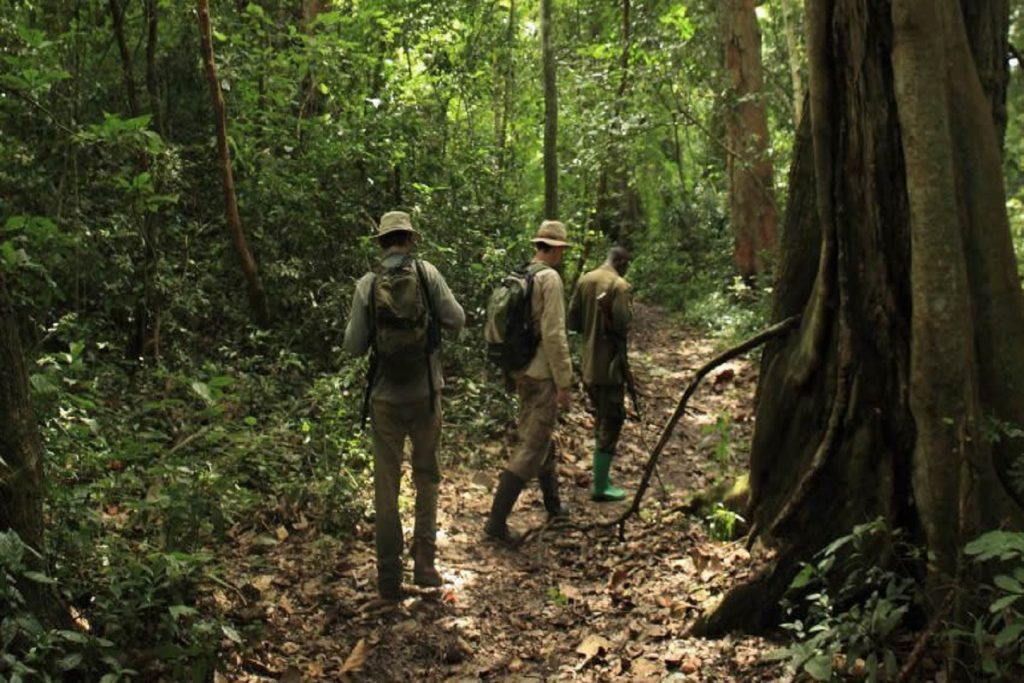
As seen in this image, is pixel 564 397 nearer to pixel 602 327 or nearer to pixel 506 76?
pixel 602 327

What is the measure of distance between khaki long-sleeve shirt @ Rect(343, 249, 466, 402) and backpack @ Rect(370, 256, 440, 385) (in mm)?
38

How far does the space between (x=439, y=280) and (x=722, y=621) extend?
9.05ft

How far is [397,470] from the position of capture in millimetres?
5977

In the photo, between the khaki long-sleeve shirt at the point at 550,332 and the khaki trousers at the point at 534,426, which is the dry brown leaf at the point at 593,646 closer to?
the khaki trousers at the point at 534,426

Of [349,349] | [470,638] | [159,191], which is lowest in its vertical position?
[470,638]

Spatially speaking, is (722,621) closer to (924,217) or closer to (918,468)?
(918,468)

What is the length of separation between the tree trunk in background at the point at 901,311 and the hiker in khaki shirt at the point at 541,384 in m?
2.04

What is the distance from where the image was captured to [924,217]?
4.07 metres

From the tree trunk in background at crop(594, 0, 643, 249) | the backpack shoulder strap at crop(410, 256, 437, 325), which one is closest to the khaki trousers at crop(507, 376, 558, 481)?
the backpack shoulder strap at crop(410, 256, 437, 325)

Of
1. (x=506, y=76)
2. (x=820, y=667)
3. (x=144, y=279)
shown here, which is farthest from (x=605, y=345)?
(x=506, y=76)

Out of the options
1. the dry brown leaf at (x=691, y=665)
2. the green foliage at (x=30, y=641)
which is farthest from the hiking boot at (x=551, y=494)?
the green foliage at (x=30, y=641)

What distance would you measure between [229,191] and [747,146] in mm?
10004

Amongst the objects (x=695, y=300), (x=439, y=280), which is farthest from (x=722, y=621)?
(x=695, y=300)

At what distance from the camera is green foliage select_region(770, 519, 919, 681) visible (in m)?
3.87
